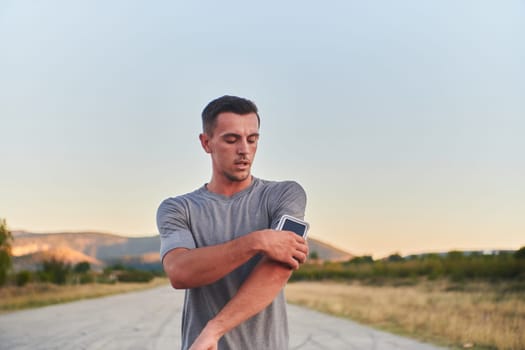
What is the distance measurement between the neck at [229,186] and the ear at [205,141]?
0.12 m

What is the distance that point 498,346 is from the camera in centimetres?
1231

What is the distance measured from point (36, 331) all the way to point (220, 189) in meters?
14.6

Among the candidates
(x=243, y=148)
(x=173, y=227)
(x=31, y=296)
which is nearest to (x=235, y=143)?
(x=243, y=148)

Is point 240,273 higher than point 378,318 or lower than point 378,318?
higher

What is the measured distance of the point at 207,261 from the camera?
277cm

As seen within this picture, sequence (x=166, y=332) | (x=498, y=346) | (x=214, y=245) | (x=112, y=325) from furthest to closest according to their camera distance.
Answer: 1. (x=112, y=325)
2. (x=166, y=332)
3. (x=498, y=346)
4. (x=214, y=245)

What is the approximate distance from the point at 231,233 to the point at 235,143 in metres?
0.34

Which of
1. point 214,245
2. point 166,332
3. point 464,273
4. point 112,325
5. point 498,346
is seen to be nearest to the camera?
point 214,245

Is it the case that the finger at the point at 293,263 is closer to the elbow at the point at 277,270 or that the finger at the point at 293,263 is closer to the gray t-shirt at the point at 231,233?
the elbow at the point at 277,270

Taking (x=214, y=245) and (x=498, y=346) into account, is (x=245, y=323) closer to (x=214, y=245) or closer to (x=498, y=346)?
(x=214, y=245)

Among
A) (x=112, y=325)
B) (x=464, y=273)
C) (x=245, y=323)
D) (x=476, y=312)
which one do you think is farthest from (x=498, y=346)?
(x=464, y=273)

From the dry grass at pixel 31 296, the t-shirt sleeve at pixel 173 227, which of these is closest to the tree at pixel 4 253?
the dry grass at pixel 31 296

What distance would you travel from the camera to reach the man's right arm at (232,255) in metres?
2.68

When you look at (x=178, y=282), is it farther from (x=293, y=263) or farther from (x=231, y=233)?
(x=293, y=263)
